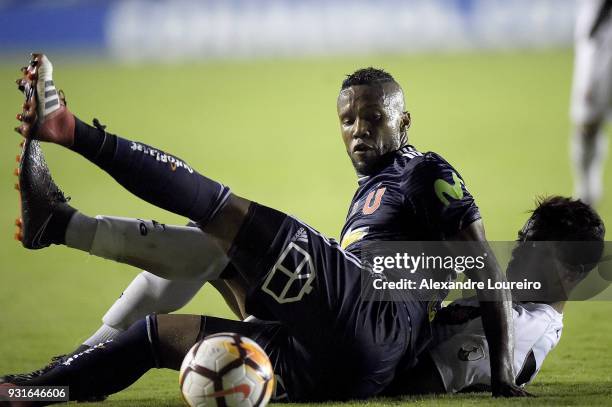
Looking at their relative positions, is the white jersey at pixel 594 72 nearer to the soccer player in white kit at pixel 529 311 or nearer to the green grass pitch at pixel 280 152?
the green grass pitch at pixel 280 152

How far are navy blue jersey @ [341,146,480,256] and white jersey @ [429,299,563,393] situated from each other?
15.7 inches

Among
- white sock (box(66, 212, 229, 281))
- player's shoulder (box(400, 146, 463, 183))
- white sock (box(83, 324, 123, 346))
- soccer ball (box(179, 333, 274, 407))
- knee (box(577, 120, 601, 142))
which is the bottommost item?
soccer ball (box(179, 333, 274, 407))

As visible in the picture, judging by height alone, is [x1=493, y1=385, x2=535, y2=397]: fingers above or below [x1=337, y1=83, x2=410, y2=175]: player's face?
below

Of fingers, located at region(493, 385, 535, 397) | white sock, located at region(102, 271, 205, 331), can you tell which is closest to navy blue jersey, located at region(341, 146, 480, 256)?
fingers, located at region(493, 385, 535, 397)

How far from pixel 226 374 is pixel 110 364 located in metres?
0.48

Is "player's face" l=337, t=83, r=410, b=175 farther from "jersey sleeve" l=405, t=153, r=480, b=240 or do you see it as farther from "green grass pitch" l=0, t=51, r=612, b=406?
"green grass pitch" l=0, t=51, r=612, b=406

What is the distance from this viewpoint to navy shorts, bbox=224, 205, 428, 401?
10.7 ft

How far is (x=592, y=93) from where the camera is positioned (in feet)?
28.9

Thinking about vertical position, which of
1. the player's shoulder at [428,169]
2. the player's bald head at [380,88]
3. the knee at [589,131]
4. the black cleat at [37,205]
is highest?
the knee at [589,131]

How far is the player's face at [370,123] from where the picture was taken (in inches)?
156

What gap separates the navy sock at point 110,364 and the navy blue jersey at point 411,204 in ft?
2.76

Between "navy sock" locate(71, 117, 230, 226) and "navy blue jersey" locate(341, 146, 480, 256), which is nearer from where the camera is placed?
"navy sock" locate(71, 117, 230, 226)

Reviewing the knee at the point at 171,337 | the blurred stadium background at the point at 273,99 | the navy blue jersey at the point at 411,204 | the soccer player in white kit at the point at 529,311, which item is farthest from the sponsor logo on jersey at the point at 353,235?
the blurred stadium background at the point at 273,99

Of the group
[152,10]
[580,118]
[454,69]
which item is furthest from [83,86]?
[580,118]
